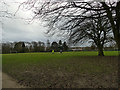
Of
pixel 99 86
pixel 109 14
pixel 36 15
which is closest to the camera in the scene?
pixel 99 86

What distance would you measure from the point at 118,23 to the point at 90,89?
24.3ft

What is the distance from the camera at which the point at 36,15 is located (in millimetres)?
4922

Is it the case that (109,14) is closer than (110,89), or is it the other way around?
(110,89)

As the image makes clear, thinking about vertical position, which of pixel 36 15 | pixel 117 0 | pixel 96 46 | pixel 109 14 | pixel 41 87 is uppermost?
pixel 117 0

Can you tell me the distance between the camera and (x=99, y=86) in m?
3.18

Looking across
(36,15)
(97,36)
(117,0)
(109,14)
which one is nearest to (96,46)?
(97,36)

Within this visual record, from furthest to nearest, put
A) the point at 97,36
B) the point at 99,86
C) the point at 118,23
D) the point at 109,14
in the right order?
the point at 97,36, the point at 118,23, the point at 109,14, the point at 99,86

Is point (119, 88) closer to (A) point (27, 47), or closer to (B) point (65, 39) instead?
(B) point (65, 39)

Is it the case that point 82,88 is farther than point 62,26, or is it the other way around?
point 62,26

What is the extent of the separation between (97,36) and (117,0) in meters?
11.9

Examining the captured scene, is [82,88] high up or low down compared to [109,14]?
down

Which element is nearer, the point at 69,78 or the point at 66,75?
the point at 69,78

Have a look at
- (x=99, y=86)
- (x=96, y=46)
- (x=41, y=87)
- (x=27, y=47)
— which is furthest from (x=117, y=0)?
(x=27, y=47)

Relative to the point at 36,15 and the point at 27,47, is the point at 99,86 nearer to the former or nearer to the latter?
the point at 36,15
